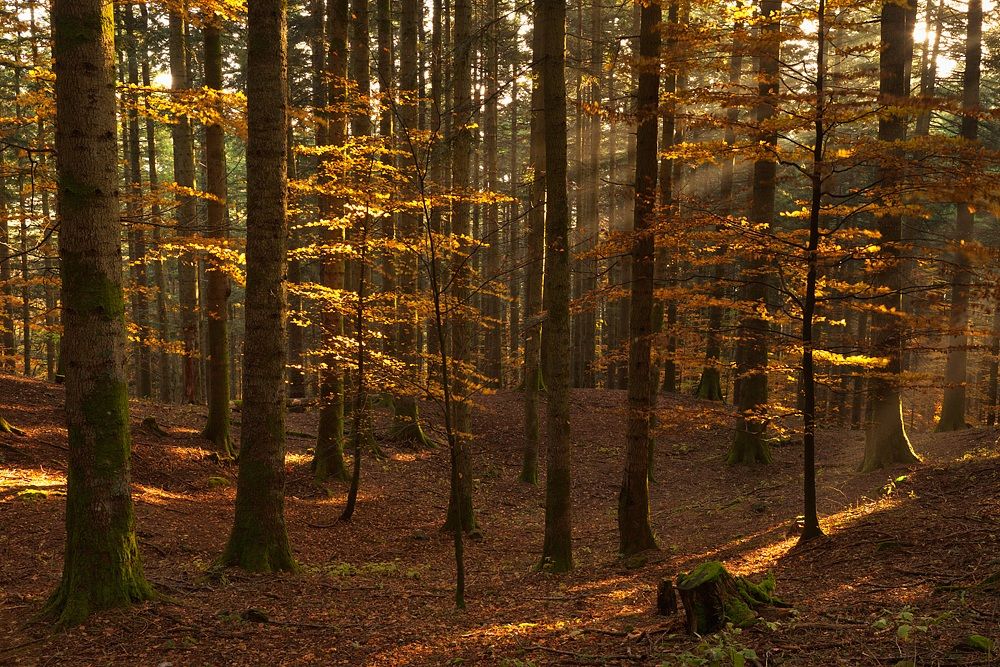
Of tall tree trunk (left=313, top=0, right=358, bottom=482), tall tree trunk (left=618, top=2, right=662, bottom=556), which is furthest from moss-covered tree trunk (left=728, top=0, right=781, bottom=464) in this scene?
tall tree trunk (left=313, top=0, right=358, bottom=482)

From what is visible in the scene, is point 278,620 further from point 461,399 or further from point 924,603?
point 924,603

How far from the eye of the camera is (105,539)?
578 cm

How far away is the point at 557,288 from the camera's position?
8844 millimetres

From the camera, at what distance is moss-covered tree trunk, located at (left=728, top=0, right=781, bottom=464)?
826 cm

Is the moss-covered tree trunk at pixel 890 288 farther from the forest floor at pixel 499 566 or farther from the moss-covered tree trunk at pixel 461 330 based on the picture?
the moss-covered tree trunk at pixel 461 330

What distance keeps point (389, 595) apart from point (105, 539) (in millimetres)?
3367

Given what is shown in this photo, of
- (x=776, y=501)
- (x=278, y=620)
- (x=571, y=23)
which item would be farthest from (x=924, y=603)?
(x=571, y=23)

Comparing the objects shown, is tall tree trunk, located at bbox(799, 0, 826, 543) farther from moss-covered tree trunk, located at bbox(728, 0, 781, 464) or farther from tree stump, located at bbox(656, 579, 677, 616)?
tree stump, located at bbox(656, 579, 677, 616)

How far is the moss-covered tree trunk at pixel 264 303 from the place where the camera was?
7.50m

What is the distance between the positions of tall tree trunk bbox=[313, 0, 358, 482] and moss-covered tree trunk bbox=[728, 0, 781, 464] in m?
6.69

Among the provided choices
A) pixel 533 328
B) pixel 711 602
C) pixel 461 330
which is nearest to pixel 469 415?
pixel 461 330

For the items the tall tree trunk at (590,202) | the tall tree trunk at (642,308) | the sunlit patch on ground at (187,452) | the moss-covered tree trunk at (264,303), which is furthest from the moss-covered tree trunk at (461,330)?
the tall tree trunk at (590,202)

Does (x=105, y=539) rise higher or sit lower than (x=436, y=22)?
lower

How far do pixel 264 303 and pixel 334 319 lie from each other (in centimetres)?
467
